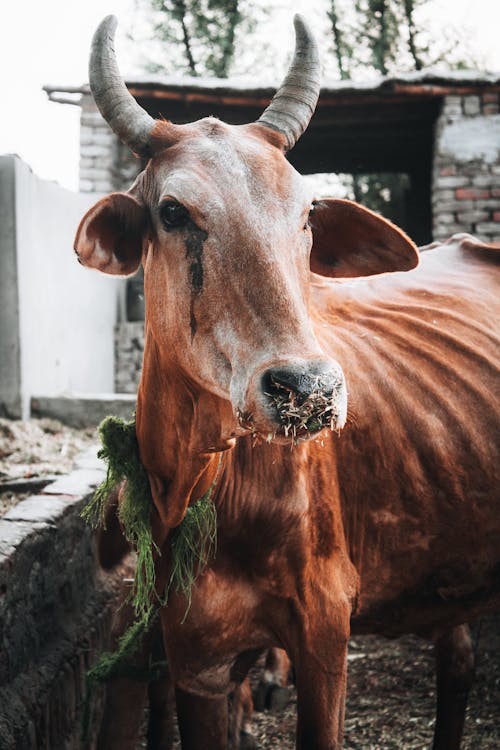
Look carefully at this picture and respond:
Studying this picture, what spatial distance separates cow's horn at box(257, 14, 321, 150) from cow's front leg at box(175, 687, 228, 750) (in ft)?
6.01

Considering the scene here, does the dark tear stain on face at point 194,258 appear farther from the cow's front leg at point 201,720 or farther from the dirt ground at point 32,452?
the dirt ground at point 32,452

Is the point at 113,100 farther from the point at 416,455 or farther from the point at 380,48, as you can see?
the point at 380,48

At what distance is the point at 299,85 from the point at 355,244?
1.76 ft

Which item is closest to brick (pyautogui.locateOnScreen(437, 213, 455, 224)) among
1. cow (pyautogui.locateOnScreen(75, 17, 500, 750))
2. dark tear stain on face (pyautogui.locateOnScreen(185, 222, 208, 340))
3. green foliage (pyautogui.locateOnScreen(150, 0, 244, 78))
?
cow (pyautogui.locateOnScreen(75, 17, 500, 750))

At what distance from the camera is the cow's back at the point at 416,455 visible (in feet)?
9.05

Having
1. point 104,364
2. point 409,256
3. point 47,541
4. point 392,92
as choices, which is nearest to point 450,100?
point 392,92

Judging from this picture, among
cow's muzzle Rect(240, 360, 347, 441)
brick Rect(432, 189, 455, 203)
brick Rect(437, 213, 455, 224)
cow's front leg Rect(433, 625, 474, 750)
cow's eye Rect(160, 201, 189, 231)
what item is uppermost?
brick Rect(432, 189, 455, 203)

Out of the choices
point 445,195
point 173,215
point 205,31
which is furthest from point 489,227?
point 205,31

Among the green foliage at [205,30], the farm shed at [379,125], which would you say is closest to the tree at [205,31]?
the green foliage at [205,30]

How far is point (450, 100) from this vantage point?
8.25 metres

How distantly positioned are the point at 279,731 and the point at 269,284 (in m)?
2.89

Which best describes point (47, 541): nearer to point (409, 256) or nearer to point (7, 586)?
point (7, 586)

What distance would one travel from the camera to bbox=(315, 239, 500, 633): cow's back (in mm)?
2758

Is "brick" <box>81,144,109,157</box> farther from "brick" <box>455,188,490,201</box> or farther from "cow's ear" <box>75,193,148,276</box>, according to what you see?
"cow's ear" <box>75,193,148,276</box>
